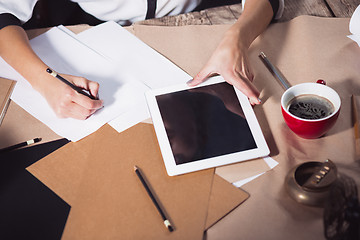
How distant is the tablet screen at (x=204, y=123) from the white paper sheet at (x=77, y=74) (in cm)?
10

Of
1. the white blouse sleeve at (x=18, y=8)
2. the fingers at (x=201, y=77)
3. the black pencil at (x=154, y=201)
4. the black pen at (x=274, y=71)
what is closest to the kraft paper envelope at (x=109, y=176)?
the black pencil at (x=154, y=201)

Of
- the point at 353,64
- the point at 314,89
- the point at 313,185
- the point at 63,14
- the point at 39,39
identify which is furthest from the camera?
the point at 63,14

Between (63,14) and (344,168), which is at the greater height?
(63,14)

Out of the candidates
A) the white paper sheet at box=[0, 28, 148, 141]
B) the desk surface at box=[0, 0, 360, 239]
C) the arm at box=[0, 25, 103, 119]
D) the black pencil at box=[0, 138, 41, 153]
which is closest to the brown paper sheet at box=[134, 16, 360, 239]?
the desk surface at box=[0, 0, 360, 239]

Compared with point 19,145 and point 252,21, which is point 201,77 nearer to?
point 252,21

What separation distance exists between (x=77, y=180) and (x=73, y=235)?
0.37 feet

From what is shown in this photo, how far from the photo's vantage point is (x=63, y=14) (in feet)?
3.97

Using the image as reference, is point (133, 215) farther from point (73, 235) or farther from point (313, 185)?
point (313, 185)

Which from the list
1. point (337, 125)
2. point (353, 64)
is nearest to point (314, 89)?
point (337, 125)

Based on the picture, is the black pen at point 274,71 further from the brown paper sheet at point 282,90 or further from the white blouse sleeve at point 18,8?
the white blouse sleeve at point 18,8

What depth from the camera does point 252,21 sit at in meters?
0.98

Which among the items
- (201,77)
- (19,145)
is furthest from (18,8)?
(201,77)

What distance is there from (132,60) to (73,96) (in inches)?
7.2

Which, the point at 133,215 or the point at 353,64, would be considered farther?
the point at 353,64
